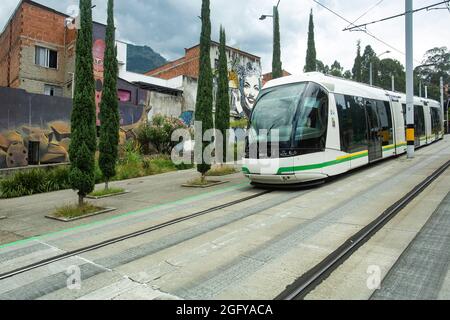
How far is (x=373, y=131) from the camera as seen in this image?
488 inches

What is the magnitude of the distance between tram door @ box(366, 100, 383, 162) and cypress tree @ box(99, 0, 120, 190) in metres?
8.93

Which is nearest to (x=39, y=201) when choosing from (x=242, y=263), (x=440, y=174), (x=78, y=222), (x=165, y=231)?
(x=78, y=222)

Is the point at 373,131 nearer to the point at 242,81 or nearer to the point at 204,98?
the point at 204,98

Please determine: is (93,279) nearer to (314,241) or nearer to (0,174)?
(314,241)

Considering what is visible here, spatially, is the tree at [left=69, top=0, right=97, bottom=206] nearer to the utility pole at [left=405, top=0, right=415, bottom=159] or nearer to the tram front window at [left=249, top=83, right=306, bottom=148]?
the tram front window at [left=249, top=83, right=306, bottom=148]

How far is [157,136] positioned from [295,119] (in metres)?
13.2

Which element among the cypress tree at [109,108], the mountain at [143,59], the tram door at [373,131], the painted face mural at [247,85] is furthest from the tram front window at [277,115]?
the mountain at [143,59]

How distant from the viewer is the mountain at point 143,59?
12325 cm

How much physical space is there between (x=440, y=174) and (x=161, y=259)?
9698 millimetres

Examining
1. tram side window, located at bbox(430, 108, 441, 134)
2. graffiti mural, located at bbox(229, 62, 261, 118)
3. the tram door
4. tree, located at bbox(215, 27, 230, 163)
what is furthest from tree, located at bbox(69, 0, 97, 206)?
graffiti mural, located at bbox(229, 62, 261, 118)

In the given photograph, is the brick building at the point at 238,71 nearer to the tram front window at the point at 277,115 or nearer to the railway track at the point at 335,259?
the tram front window at the point at 277,115

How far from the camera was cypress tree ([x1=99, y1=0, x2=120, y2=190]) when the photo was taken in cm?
1008

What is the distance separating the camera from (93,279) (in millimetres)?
4176

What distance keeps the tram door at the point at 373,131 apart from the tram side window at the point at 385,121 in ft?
1.39
